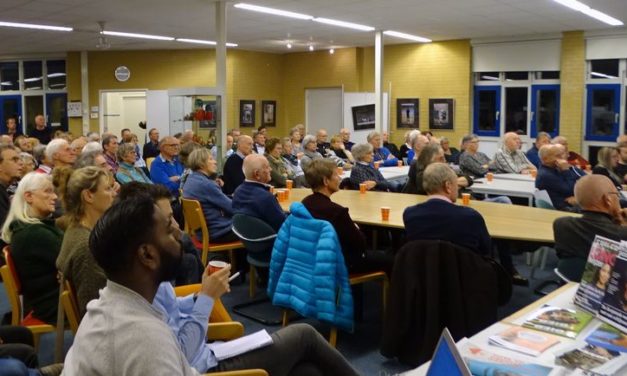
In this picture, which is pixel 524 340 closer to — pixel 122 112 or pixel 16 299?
Result: pixel 16 299

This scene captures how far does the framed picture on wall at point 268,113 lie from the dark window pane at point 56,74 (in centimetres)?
545

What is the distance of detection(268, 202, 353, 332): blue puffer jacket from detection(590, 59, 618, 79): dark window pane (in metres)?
10.4

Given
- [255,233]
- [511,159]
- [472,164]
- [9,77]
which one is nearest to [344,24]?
[511,159]

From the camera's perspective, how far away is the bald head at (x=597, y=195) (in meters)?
3.80

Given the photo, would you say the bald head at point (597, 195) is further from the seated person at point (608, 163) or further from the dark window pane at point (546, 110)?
the dark window pane at point (546, 110)

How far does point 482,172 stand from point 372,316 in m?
3.99

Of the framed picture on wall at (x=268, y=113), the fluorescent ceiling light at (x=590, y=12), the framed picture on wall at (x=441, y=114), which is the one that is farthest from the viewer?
the framed picture on wall at (x=268, y=113)

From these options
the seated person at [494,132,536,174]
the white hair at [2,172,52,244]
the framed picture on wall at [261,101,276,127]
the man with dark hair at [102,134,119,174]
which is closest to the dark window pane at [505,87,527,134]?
the seated person at [494,132,536,174]

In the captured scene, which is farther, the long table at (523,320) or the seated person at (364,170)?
the seated person at (364,170)

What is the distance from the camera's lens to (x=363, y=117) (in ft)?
48.4

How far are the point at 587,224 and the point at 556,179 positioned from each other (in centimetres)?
286

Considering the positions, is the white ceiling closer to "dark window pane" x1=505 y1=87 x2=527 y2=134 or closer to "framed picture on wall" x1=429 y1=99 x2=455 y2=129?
"dark window pane" x1=505 y1=87 x2=527 y2=134

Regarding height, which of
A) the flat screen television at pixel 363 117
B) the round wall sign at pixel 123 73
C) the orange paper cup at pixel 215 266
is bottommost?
the orange paper cup at pixel 215 266

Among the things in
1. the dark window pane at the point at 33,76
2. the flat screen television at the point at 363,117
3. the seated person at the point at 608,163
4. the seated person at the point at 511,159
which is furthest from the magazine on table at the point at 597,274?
the dark window pane at the point at 33,76
